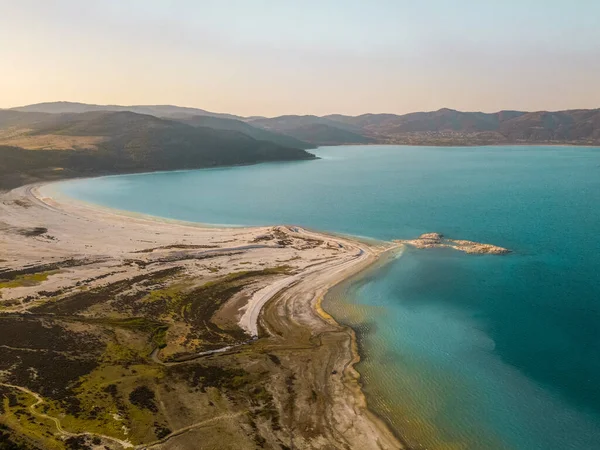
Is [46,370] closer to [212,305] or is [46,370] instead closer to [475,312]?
[212,305]

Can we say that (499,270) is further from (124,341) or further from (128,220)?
(128,220)

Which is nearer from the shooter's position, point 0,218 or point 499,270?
point 499,270

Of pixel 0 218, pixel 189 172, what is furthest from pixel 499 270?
pixel 189 172

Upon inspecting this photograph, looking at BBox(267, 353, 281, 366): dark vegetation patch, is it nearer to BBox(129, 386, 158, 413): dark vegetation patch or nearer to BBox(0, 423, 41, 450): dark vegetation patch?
BBox(129, 386, 158, 413): dark vegetation patch

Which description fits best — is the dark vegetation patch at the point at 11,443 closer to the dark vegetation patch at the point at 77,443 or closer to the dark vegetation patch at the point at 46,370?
the dark vegetation patch at the point at 77,443

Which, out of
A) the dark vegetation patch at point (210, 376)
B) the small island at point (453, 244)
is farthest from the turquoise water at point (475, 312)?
the dark vegetation patch at point (210, 376)

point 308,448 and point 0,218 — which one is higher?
point 0,218
